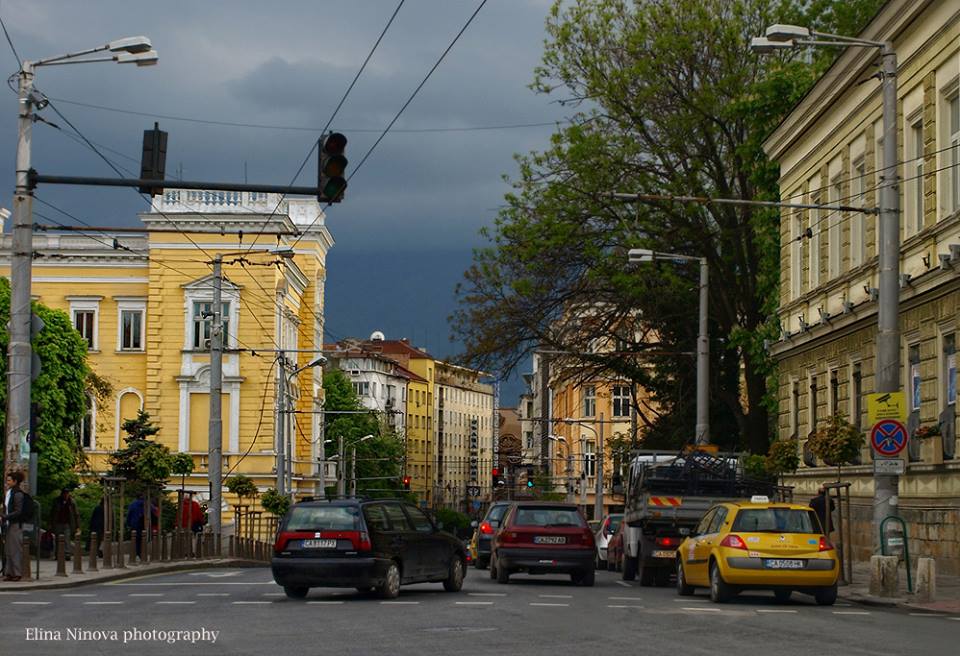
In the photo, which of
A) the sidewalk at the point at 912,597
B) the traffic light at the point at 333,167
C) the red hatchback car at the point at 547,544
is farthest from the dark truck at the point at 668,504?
the traffic light at the point at 333,167

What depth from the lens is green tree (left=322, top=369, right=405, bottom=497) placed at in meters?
127

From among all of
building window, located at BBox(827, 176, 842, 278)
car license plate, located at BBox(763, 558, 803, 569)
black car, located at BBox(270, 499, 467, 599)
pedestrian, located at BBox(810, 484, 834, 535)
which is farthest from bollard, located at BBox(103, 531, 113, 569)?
building window, located at BBox(827, 176, 842, 278)

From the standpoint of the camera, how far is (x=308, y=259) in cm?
9075

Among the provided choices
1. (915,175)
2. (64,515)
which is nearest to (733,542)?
(915,175)

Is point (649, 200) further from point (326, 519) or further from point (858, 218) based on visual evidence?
point (326, 519)

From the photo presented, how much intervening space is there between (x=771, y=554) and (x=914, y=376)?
35.3 ft

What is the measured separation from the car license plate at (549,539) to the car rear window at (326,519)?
6.15m

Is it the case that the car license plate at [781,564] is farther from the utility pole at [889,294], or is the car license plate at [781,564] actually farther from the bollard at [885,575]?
the utility pole at [889,294]

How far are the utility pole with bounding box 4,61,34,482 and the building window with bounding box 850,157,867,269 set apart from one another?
724 inches

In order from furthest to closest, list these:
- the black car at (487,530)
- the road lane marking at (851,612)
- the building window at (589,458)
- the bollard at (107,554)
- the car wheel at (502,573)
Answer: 1. the building window at (589,458)
2. the black car at (487,530)
3. the bollard at (107,554)
4. the car wheel at (502,573)
5. the road lane marking at (851,612)

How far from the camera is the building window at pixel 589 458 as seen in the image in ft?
423

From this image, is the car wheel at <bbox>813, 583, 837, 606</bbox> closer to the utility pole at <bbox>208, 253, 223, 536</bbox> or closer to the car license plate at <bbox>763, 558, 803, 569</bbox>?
the car license plate at <bbox>763, 558, 803, 569</bbox>

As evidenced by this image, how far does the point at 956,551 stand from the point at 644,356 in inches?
931

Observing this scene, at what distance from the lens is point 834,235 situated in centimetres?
4088
